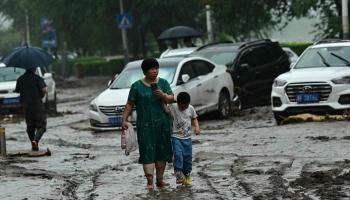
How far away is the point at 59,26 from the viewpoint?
55312 millimetres

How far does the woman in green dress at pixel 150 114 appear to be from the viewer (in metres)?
10.5

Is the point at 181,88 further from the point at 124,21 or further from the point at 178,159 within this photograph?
the point at 124,21

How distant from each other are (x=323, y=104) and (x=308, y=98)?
31cm

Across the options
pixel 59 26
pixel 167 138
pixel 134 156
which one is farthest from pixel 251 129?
pixel 59 26

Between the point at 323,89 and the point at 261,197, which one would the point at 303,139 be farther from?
the point at 261,197

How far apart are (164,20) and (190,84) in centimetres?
2784

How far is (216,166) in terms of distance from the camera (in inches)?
498

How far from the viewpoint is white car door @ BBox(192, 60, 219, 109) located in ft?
66.3

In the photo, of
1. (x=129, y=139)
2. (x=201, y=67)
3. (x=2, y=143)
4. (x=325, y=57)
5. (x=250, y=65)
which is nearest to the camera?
(x=129, y=139)

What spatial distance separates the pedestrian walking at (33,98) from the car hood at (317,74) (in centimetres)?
500

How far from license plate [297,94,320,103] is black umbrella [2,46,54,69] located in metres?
4.87

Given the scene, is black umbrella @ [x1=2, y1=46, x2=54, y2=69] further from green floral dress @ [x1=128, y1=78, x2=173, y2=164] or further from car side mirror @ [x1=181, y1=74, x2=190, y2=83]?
green floral dress @ [x1=128, y1=78, x2=173, y2=164]

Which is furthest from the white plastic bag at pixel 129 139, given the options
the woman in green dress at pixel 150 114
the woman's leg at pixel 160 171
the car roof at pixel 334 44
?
the car roof at pixel 334 44

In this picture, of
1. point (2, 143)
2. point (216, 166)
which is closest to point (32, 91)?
point (2, 143)
